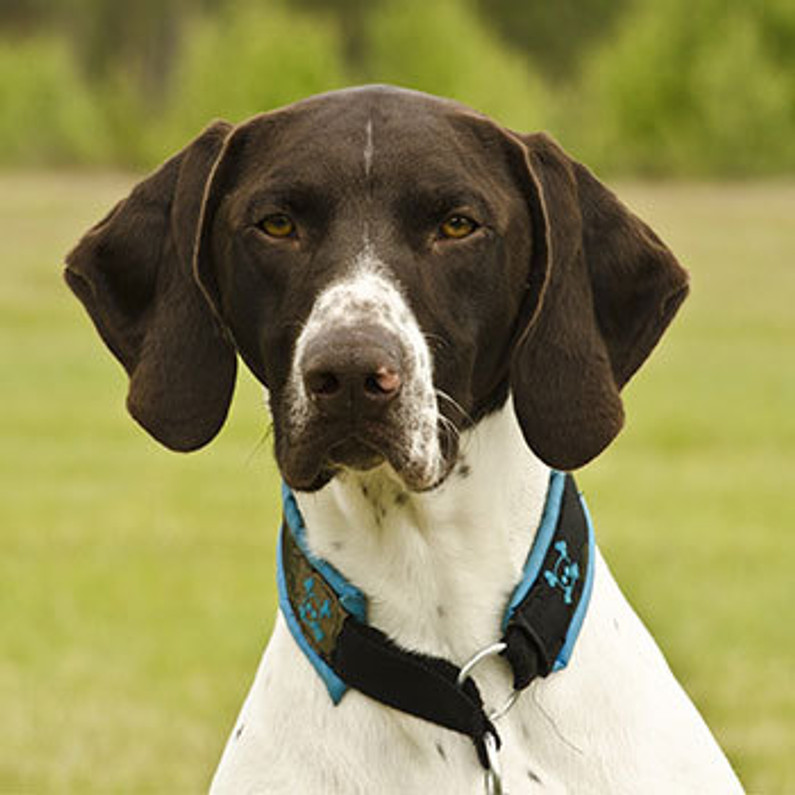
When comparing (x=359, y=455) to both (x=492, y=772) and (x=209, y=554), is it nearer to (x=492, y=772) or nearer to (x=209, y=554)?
(x=492, y=772)

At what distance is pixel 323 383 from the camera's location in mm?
3152

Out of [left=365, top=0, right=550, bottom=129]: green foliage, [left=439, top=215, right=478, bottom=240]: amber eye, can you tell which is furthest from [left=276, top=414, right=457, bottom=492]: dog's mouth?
[left=365, top=0, right=550, bottom=129]: green foliage

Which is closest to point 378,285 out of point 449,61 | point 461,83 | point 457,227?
point 457,227

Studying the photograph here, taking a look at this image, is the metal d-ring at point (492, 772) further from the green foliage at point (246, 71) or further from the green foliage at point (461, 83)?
the green foliage at point (246, 71)

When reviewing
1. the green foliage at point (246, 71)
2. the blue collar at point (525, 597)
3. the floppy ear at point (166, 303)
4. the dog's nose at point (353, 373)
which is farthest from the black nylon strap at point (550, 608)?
the green foliage at point (246, 71)

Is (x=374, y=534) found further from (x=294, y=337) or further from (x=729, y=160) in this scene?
(x=729, y=160)

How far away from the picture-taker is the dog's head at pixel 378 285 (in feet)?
10.7

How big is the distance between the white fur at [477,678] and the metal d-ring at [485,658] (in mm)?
15

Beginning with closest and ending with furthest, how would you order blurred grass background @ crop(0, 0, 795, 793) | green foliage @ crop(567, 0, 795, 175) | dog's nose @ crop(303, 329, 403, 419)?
dog's nose @ crop(303, 329, 403, 419), blurred grass background @ crop(0, 0, 795, 793), green foliage @ crop(567, 0, 795, 175)

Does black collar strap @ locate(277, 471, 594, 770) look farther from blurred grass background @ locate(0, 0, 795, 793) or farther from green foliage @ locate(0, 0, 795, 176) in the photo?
green foliage @ locate(0, 0, 795, 176)

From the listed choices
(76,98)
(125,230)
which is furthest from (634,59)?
(125,230)

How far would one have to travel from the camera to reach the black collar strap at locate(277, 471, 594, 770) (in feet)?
11.4

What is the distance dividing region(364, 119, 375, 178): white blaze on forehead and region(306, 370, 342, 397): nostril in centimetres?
45

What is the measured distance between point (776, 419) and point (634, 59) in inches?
1150
